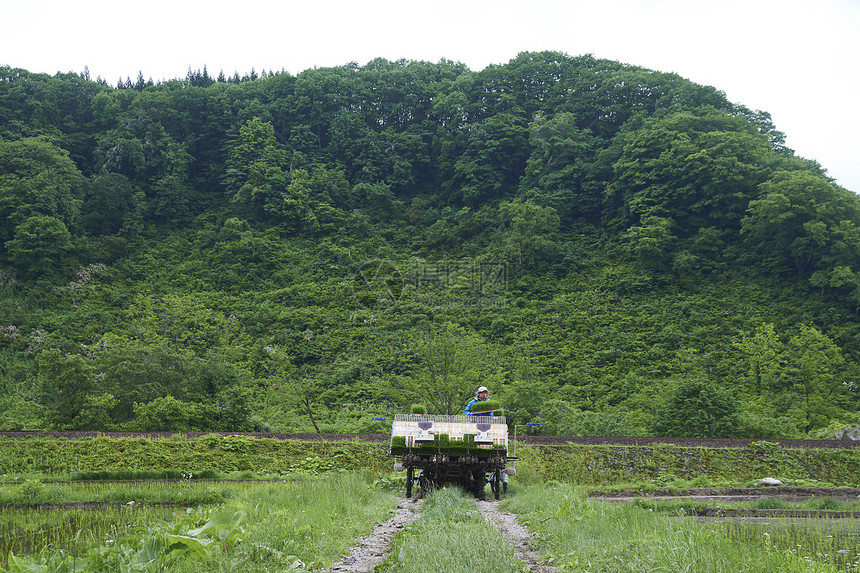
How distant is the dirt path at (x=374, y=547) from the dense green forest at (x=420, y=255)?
1858cm

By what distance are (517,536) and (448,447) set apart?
17.2ft

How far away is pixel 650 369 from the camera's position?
4059cm

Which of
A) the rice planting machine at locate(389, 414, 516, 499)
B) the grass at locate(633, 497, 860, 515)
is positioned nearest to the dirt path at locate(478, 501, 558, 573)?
the rice planting machine at locate(389, 414, 516, 499)

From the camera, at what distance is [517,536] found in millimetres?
9344

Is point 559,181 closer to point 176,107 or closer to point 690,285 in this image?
point 690,285

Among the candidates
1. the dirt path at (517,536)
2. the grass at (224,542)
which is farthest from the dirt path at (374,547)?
the dirt path at (517,536)

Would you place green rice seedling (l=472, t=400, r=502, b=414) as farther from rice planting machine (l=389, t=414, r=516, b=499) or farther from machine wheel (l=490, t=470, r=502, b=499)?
machine wheel (l=490, t=470, r=502, b=499)

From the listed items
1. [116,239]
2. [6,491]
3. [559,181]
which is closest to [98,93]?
[116,239]

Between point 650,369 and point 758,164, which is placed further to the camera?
point 758,164

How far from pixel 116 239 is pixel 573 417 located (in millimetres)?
48288

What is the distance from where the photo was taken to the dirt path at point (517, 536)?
23.5 feet

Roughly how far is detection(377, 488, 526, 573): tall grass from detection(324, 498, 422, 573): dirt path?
8.3 inches

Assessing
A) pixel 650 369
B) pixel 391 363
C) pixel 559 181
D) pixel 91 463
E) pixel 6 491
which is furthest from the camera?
pixel 559 181

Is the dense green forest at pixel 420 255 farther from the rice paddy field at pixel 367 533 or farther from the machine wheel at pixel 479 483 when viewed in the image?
the rice paddy field at pixel 367 533
